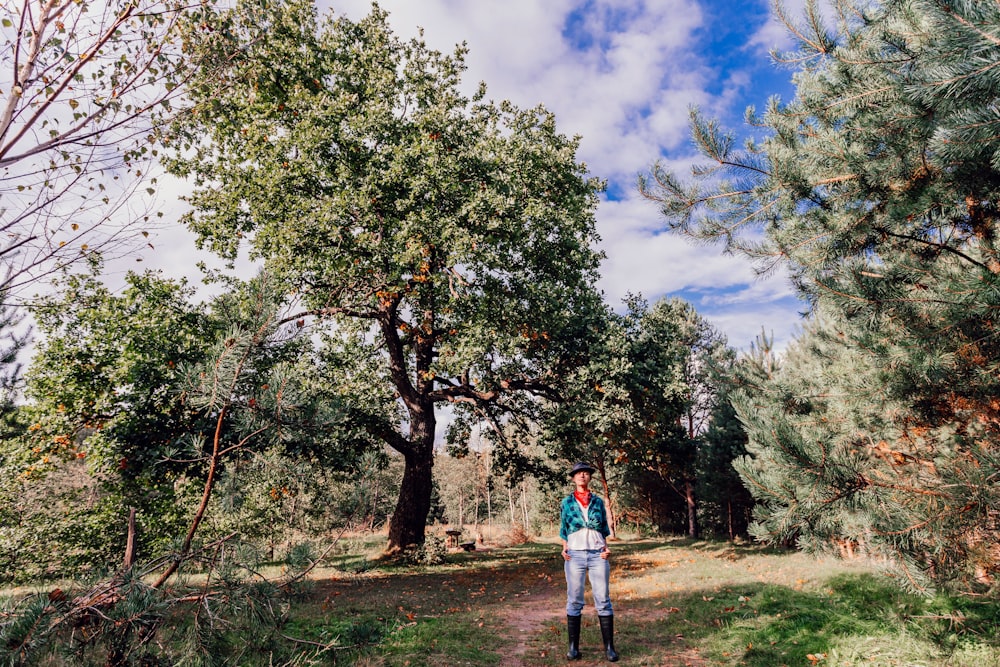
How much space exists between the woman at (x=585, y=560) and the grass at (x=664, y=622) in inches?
13.4

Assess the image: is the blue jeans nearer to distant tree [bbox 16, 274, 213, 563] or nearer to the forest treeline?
the forest treeline

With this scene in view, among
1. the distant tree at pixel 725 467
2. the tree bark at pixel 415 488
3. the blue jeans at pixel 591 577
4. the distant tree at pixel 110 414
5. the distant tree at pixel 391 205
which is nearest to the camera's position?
the blue jeans at pixel 591 577

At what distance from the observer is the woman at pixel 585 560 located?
5.33 meters

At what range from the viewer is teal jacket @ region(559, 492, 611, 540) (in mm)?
5480

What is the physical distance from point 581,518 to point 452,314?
6828mm

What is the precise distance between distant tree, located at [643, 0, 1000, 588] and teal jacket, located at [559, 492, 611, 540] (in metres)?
1.89

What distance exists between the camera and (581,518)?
5520 mm

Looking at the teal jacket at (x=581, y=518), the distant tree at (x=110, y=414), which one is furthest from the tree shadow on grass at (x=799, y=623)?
the distant tree at (x=110, y=414)

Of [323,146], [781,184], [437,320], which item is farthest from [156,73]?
[437,320]

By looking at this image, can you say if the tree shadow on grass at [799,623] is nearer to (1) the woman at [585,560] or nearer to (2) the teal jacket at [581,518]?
(1) the woman at [585,560]

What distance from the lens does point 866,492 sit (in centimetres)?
377

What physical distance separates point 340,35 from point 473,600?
551 inches

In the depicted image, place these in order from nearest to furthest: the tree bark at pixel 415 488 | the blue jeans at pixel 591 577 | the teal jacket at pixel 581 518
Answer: the blue jeans at pixel 591 577, the teal jacket at pixel 581 518, the tree bark at pixel 415 488

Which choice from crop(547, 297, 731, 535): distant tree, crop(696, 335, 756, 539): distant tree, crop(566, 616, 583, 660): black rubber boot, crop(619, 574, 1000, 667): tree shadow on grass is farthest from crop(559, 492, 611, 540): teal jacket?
crop(696, 335, 756, 539): distant tree
